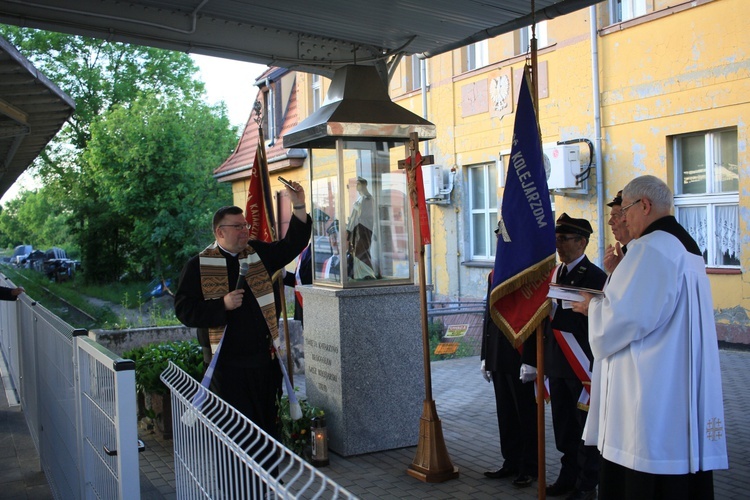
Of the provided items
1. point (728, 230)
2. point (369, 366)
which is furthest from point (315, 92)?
point (369, 366)

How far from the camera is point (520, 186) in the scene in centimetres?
529

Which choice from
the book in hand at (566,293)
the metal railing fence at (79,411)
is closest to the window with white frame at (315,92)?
the metal railing fence at (79,411)

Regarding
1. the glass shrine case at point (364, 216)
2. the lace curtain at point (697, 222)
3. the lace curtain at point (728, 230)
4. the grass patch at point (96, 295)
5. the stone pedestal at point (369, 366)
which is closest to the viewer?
the stone pedestal at point (369, 366)

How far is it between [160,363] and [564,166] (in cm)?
803

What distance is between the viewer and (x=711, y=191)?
1177 cm

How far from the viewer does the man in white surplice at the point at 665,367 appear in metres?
3.64

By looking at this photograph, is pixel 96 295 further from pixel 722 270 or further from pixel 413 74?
pixel 722 270

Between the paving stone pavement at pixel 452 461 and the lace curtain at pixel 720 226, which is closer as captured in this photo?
the paving stone pavement at pixel 452 461

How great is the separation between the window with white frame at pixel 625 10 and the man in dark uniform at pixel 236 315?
32.2 ft

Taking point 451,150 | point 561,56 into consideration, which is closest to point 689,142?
point 561,56

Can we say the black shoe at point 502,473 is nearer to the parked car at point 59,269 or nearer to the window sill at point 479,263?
the window sill at point 479,263

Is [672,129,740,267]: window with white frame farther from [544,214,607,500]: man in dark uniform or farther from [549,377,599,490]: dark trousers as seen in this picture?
[549,377,599,490]: dark trousers

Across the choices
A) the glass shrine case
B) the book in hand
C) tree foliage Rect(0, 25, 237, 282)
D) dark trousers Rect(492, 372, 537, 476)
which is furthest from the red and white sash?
tree foliage Rect(0, 25, 237, 282)

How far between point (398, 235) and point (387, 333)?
1.02m
